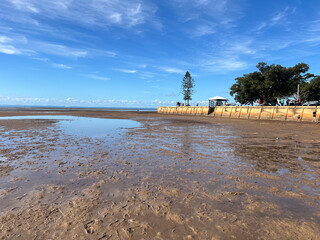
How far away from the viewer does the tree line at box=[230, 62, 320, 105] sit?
116ft

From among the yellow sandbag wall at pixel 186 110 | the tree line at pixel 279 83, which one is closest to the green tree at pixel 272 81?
the tree line at pixel 279 83

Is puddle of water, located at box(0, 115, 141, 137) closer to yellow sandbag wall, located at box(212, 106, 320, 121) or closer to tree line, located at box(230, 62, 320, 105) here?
yellow sandbag wall, located at box(212, 106, 320, 121)

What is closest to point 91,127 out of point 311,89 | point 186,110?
point 186,110

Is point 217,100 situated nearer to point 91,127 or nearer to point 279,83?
point 279,83

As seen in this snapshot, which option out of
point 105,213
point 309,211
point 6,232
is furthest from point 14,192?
point 309,211

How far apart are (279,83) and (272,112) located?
11039 mm

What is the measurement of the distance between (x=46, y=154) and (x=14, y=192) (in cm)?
357

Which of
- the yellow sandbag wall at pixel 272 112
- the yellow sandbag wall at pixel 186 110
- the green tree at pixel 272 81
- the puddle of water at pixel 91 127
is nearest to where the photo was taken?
the puddle of water at pixel 91 127

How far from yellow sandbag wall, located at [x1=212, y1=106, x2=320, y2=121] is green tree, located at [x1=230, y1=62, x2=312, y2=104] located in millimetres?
5580

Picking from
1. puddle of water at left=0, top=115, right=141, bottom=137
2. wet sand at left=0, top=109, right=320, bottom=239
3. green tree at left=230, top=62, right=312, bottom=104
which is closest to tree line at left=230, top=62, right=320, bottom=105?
green tree at left=230, top=62, right=312, bottom=104

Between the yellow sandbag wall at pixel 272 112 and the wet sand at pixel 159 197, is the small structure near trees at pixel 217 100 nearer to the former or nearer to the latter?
the yellow sandbag wall at pixel 272 112

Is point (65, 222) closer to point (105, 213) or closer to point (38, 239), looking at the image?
point (38, 239)

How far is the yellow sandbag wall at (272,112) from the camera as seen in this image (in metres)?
24.0

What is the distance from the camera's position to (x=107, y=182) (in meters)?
4.52
